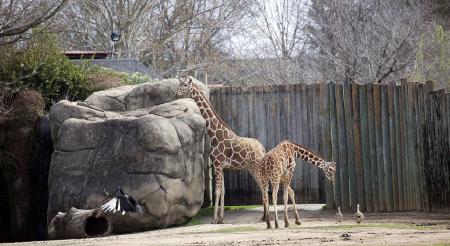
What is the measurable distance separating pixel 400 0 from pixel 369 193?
15.6 meters

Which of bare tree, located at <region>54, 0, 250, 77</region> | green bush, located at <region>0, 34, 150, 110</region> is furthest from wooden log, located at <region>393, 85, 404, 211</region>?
bare tree, located at <region>54, 0, 250, 77</region>

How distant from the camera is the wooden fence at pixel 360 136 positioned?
716 inches

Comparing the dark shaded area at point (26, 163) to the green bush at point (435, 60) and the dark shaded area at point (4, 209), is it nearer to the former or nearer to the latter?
the dark shaded area at point (4, 209)

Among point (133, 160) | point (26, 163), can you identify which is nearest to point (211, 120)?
point (133, 160)

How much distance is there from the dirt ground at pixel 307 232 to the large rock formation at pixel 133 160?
1.89 ft

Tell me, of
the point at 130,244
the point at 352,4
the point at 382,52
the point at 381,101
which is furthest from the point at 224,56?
the point at 130,244

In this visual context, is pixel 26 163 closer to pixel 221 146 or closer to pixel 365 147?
pixel 221 146

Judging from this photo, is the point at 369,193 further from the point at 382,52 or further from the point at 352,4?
the point at 352,4

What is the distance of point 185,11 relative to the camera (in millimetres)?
37625

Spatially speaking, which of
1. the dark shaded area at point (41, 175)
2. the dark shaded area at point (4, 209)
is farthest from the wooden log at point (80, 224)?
the dark shaded area at point (4, 209)

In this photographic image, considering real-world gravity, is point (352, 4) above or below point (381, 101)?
above

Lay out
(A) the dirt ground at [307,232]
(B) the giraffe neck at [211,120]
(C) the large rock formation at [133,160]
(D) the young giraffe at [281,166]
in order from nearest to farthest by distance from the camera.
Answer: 1. (A) the dirt ground at [307,232]
2. (D) the young giraffe at [281,166]
3. (C) the large rock formation at [133,160]
4. (B) the giraffe neck at [211,120]

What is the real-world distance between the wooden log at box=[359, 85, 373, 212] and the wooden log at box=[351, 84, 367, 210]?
0.20 ft

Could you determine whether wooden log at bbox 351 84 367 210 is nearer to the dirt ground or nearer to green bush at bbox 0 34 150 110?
the dirt ground
